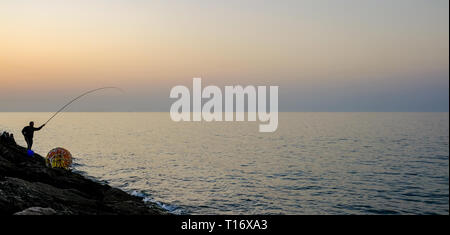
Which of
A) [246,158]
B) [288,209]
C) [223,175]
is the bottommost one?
[288,209]

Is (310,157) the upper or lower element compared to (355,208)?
upper

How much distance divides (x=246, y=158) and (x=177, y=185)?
672 inches

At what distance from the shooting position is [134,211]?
38.9ft

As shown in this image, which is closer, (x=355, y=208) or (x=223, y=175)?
(x=355, y=208)

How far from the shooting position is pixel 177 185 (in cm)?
2231

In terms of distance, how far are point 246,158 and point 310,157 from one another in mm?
8756

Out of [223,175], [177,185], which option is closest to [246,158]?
[223,175]
